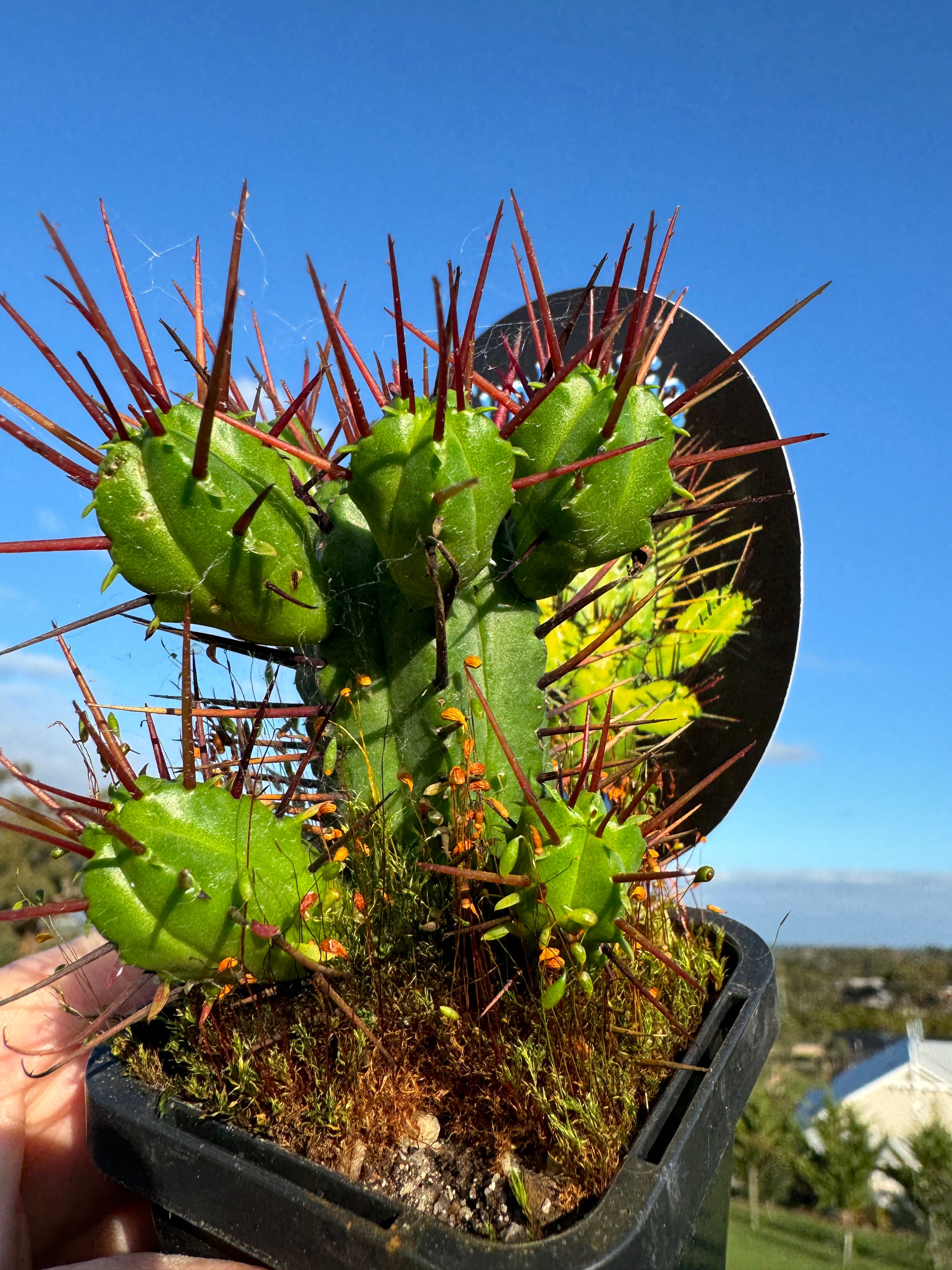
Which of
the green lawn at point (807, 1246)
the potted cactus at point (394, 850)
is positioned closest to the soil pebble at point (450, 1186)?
the potted cactus at point (394, 850)

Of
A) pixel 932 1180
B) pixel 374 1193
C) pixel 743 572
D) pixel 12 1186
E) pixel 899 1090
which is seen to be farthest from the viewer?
pixel 899 1090

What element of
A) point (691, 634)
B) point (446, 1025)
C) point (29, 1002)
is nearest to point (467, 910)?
point (446, 1025)

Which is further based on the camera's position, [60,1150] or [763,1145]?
[763,1145]

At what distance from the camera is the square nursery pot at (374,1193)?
54 centimetres

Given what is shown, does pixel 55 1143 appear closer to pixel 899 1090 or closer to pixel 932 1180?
pixel 932 1180

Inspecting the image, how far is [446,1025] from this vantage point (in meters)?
0.69

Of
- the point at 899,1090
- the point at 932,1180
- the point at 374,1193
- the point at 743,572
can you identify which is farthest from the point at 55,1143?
the point at 899,1090

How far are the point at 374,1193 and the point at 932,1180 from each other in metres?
25.2

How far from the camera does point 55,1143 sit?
3.02 ft

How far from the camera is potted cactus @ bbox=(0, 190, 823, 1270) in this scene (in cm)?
60

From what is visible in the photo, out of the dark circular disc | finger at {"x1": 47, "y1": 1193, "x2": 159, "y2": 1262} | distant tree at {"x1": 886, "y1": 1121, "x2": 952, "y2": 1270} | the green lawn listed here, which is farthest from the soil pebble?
distant tree at {"x1": 886, "y1": 1121, "x2": 952, "y2": 1270}

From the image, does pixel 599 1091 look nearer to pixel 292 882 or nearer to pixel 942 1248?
pixel 292 882

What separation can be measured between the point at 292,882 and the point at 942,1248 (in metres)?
23.7

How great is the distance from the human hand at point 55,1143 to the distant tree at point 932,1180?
23806mm
